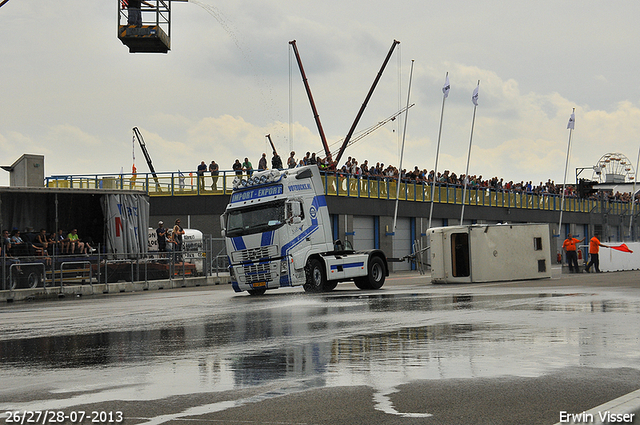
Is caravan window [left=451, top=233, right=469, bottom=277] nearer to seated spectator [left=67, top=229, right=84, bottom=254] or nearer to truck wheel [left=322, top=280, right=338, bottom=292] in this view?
truck wheel [left=322, top=280, right=338, bottom=292]

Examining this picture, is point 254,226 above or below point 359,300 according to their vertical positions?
above

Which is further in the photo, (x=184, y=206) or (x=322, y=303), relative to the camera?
(x=184, y=206)

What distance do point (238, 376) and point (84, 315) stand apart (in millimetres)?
10182

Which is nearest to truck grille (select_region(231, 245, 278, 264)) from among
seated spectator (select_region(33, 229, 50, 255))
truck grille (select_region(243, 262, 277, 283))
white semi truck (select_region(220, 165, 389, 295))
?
white semi truck (select_region(220, 165, 389, 295))

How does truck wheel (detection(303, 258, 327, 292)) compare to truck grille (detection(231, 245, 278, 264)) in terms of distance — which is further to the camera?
truck wheel (detection(303, 258, 327, 292))

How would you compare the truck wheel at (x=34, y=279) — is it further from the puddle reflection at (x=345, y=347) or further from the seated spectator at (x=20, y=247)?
the puddle reflection at (x=345, y=347)

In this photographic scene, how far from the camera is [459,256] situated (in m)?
29.6

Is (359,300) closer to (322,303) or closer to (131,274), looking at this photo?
(322,303)

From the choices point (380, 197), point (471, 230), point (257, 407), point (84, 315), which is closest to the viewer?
point (257, 407)

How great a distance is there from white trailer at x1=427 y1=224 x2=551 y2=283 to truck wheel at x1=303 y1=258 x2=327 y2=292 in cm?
629

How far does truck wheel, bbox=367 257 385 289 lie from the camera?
85.6 ft

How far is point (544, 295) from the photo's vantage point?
19969 mm

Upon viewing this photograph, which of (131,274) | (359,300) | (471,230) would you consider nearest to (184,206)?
(131,274)

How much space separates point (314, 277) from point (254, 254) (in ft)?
6.24
